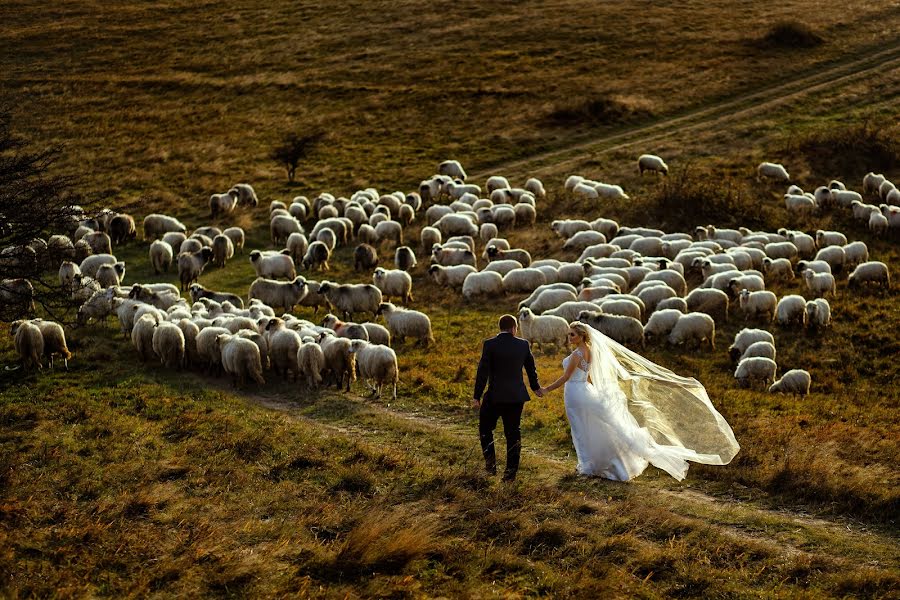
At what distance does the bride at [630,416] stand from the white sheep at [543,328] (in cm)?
662

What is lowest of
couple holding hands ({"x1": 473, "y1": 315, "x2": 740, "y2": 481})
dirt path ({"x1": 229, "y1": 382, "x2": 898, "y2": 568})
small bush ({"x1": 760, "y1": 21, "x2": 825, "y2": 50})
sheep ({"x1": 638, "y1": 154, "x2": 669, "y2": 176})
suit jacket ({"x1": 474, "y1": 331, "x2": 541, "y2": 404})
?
sheep ({"x1": 638, "y1": 154, "x2": 669, "y2": 176})

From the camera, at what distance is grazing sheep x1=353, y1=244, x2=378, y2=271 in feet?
89.2

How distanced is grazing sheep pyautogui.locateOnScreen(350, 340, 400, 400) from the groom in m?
5.10

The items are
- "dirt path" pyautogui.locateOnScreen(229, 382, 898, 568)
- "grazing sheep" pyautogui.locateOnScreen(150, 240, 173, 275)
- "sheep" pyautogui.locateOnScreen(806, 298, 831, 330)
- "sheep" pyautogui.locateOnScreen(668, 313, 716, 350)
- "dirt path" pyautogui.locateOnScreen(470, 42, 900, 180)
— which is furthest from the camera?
"dirt path" pyautogui.locateOnScreen(470, 42, 900, 180)

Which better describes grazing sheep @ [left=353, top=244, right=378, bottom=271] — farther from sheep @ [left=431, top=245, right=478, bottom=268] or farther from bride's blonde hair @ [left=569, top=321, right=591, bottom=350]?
bride's blonde hair @ [left=569, top=321, right=591, bottom=350]

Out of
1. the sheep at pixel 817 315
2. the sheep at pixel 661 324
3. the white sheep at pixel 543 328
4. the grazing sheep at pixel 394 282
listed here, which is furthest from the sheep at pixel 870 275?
the grazing sheep at pixel 394 282

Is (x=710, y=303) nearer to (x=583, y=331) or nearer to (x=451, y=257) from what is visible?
(x=451, y=257)

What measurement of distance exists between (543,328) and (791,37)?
4335 centimetres

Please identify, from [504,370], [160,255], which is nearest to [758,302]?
[504,370]

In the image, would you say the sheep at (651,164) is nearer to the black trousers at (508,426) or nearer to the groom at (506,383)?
the groom at (506,383)

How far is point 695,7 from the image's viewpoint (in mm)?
66062

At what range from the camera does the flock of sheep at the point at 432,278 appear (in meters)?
17.4

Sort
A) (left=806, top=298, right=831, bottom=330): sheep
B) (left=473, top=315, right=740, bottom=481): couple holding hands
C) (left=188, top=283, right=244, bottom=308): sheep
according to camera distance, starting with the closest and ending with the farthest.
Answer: (left=473, top=315, right=740, bottom=481): couple holding hands < (left=806, top=298, right=831, bottom=330): sheep < (left=188, top=283, right=244, bottom=308): sheep

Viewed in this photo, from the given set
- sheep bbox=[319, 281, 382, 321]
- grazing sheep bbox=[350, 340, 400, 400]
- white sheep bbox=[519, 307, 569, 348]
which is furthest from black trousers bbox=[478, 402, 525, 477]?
sheep bbox=[319, 281, 382, 321]
